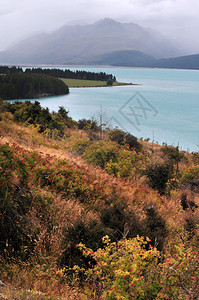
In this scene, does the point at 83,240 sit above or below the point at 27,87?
below

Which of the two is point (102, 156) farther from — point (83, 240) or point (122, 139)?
point (122, 139)

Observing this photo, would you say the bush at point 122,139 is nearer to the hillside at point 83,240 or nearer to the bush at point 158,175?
the bush at point 158,175

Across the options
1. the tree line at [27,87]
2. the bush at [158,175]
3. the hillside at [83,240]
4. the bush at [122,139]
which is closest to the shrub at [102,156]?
the bush at [158,175]

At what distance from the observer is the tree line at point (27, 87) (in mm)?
76287

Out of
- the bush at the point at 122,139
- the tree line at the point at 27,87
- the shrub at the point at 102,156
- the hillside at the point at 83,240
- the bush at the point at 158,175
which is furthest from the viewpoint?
the tree line at the point at 27,87

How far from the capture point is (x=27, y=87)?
80812mm

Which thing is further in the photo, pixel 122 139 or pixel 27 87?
pixel 27 87

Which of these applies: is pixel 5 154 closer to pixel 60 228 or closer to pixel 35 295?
pixel 60 228

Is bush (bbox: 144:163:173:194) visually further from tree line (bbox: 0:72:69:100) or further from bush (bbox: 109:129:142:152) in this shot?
tree line (bbox: 0:72:69:100)

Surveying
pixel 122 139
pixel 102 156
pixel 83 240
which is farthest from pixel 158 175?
pixel 122 139

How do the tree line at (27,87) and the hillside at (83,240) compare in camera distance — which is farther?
the tree line at (27,87)

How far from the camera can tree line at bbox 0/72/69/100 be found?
7629cm

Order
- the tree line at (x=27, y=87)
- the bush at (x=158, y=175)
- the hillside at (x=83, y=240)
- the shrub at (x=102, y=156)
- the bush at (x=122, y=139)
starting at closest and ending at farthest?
the hillside at (x=83, y=240)
the bush at (x=158, y=175)
the shrub at (x=102, y=156)
the bush at (x=122, y=139)
the tree line at (x=27, y=87)

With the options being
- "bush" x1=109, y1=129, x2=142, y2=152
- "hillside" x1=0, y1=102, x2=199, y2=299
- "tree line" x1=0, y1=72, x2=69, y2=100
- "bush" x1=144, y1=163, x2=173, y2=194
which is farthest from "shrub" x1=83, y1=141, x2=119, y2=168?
"tree line" x1=0, y1=72, x2=69, y2=100
